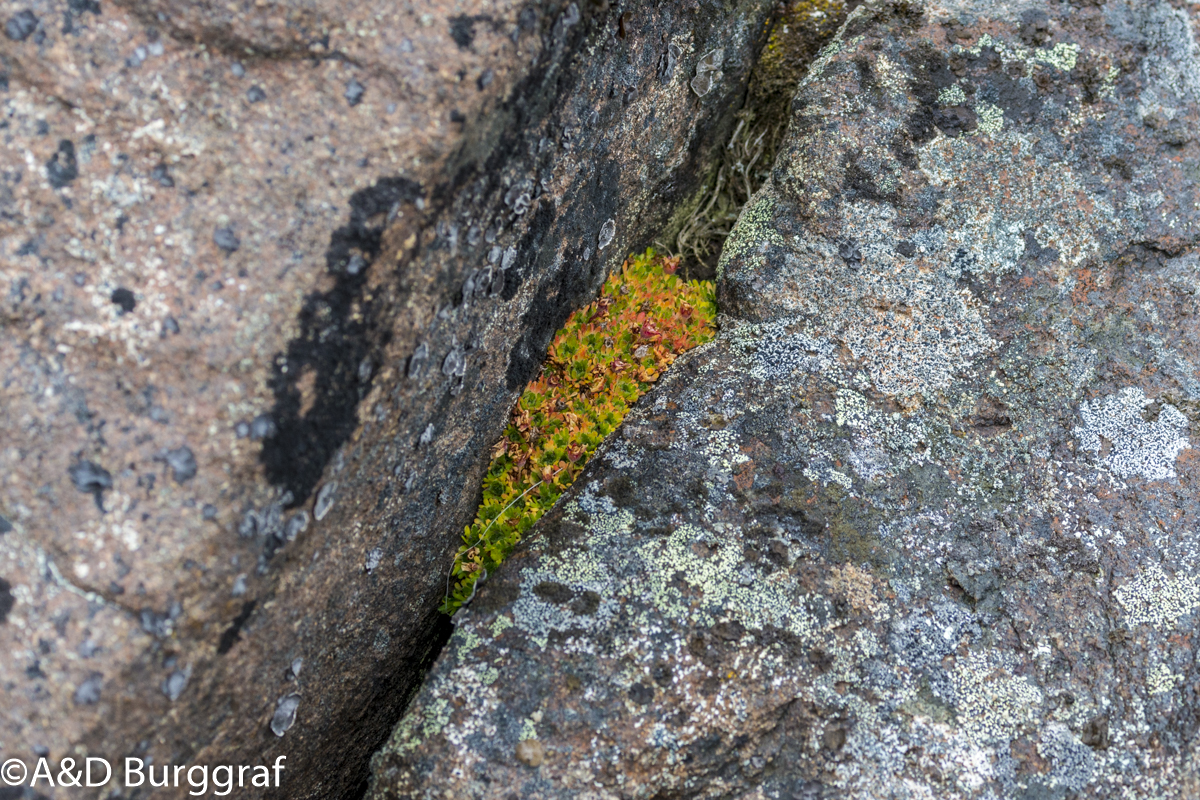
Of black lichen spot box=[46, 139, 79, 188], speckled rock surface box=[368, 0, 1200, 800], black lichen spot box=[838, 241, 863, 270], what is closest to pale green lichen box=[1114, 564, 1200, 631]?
speckled rock surface box=[368, 0, 1200, 800]

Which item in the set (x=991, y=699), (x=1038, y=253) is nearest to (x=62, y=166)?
(x=991, y=699)

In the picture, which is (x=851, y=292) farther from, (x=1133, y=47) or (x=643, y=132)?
(x=1133, y=47)

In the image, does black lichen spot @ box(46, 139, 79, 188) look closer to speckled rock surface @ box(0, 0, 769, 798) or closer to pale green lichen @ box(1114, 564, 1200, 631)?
speckled rock surface @ box(0, 0, 769, 798)

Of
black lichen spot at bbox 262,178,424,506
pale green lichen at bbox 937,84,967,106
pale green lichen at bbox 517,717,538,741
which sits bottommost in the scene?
pale green lichen at bbox 517,717,538,741

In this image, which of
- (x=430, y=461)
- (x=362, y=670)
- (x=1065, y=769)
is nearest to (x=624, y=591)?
(x=430, y=461)

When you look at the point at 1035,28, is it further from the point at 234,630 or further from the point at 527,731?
the point at 234,630

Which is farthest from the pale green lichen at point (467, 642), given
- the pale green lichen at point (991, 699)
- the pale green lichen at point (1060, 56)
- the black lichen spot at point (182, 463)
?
the pale green lichen at point (1060, 56)

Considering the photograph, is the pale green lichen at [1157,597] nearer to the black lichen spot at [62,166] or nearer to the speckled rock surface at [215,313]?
the speckled rock surface at [215,313]
